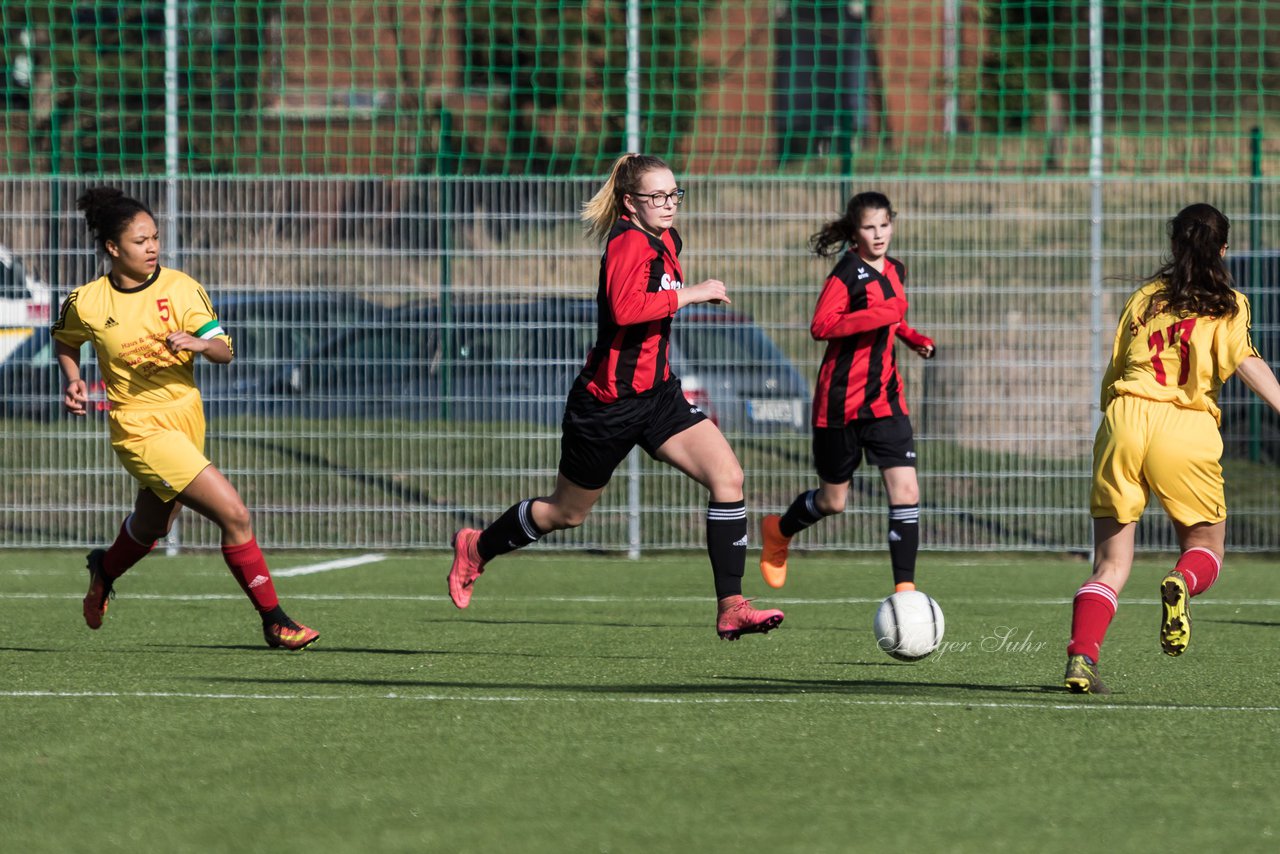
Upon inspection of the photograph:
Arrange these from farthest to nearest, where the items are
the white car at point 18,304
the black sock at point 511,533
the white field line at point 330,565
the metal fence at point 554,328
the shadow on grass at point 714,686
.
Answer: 1. the metal fence at point 554,328
2. the white car at point 18,304
3. the white field line at point 330,565
4. the black sock at point 511,533
5. the shadow on grass at point 714,686

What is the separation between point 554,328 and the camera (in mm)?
12414

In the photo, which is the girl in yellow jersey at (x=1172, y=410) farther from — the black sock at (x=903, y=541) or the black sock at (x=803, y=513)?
the black sock at (x=803, y=513)

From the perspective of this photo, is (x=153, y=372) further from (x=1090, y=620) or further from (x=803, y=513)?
(x=1090, y=620)

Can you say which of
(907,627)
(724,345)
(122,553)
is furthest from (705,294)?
(724,345)

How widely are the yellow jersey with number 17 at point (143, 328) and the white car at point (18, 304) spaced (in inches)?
192

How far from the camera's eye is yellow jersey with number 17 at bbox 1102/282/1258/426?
6211 millimetres

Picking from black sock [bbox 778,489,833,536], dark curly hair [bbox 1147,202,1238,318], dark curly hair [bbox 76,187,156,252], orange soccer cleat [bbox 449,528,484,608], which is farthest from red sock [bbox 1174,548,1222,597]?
dark curly hair [bbox 76,187,156,252]

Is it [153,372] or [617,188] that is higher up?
[617,188]

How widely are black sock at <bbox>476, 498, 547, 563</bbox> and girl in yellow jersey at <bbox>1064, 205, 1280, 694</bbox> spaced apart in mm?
2330

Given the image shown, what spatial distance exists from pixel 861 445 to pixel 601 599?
169 centimetres

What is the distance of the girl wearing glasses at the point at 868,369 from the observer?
8.87 m

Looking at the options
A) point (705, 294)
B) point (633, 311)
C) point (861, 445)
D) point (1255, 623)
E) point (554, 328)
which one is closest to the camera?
point (705, 294)

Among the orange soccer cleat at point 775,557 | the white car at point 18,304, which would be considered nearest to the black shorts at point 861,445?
the orange soccer cleat at point 775,557

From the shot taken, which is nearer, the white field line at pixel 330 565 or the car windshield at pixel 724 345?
the white field line at pixel 330 565
